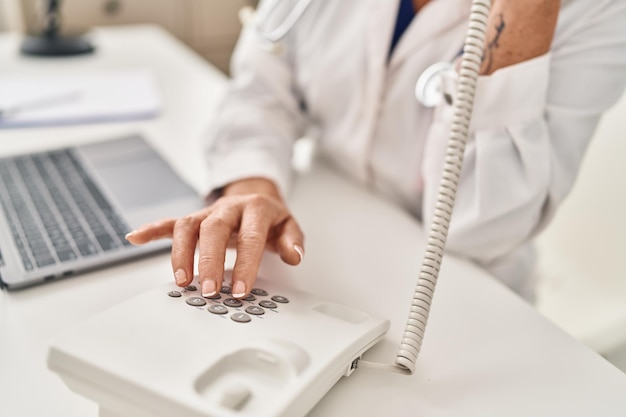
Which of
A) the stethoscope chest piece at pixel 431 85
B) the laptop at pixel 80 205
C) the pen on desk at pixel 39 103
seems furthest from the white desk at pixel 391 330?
the pen on desk at pixel 39 103

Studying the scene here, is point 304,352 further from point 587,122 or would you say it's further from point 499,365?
point 587,122

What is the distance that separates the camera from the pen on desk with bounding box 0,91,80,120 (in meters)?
0.95

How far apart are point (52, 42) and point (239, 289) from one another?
100cm

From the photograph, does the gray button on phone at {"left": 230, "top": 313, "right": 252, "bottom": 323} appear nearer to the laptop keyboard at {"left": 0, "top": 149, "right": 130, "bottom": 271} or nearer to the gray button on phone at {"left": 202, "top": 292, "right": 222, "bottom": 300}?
the gray button on phone at {"left": 202, "top": 292, "right": 222, "bottom": 300}

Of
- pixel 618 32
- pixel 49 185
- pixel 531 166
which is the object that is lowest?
pixel 49 185

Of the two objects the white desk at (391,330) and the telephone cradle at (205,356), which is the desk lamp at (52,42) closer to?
the white desk at (391,330)

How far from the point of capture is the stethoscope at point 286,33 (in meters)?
0.64

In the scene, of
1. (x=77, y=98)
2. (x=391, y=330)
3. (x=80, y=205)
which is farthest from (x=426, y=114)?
(x=77, y=98)

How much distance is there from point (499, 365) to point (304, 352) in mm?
179

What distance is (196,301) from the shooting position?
46 cm

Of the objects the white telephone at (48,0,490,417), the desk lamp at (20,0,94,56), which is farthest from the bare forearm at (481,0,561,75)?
the desk lamp at (20,0,94,56)

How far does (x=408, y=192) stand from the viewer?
772 mm

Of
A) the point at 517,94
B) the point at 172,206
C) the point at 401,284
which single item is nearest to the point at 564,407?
the point at 401,284

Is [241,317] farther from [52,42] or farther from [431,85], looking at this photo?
[52,42]
